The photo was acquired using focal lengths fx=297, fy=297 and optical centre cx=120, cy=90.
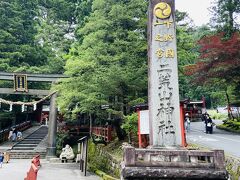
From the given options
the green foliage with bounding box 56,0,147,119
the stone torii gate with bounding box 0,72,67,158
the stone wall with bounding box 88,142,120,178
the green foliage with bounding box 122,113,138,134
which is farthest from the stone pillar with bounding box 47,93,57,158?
the green foliage with bounding box 122,113,138,134

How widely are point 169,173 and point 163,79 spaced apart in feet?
12.2

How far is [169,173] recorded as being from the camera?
30.0 feet

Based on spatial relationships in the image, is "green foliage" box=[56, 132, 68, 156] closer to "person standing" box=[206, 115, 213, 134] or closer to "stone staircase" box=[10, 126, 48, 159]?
"stone staircase" box=[10, 126, 48, 159]

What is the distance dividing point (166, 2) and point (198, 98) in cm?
4585

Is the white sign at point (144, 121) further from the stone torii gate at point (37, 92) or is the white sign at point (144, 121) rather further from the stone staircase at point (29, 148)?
the stone staircase at point (29, 148)

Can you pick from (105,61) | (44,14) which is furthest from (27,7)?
(105,61)

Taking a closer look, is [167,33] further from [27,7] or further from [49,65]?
[27,7]

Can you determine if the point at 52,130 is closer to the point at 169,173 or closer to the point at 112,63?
the point at 112,63

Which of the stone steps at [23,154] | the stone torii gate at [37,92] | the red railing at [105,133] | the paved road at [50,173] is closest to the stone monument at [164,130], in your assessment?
the paved road at [50,173]

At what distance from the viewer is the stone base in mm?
9055

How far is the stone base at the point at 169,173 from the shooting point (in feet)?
29.7

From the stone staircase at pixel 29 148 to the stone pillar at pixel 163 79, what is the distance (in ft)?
57.7

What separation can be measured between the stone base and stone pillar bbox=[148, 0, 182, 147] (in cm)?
183

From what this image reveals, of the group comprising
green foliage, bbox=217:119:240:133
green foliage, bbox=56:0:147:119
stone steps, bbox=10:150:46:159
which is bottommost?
stone steps, bbox=10:150:46:159
